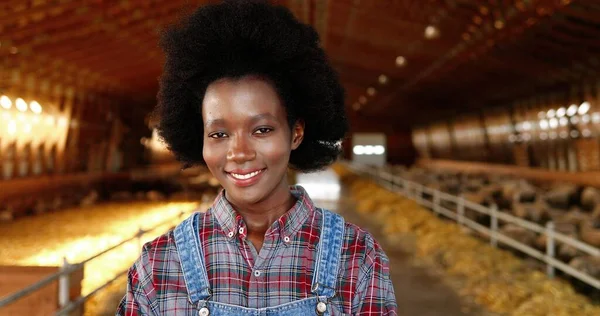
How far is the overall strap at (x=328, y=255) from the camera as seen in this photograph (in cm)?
153

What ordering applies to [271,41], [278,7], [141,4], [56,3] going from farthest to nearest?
1. [141,4]
2. [56,3]
3. [278,7]
4. [271,41]

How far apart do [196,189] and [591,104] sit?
10653 millimetres

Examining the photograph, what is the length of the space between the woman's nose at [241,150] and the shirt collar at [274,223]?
15cm

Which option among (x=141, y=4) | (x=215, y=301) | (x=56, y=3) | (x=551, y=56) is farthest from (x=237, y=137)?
(x=551, y=56)

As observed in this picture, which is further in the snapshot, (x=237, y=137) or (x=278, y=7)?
(x=278, y=7)

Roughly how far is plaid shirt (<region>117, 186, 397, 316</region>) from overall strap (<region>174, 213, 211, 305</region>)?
0.08 feet

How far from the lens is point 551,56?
14.2m

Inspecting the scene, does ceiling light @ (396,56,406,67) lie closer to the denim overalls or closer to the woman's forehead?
the woman's forehead

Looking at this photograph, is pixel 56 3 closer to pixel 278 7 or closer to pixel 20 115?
pixel 20 115

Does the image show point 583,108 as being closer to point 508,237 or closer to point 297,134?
point 508,237

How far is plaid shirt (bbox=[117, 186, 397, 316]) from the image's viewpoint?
1.54 metres

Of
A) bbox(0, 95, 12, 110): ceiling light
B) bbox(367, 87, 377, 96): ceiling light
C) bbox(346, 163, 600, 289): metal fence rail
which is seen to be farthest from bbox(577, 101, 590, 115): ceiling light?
bbox(0, 95, 12, 110): ceiling light

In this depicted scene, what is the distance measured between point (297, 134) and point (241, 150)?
0.29 m

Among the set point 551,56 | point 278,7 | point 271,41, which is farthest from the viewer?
point 551,56
